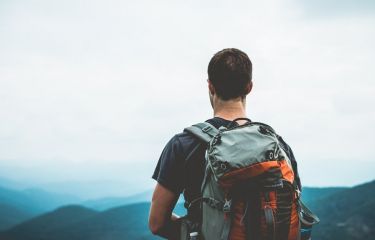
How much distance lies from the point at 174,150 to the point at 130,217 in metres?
77.1

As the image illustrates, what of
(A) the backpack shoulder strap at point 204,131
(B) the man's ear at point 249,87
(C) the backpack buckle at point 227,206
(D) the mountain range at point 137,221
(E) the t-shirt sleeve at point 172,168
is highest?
(B) the man's ear at point 249,87

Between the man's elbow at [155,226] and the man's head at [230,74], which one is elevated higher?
the man's head at [230,74]

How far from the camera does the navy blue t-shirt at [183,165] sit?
2988mm

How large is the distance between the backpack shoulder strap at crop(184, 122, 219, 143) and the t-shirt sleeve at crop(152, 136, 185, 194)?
0.13 meters

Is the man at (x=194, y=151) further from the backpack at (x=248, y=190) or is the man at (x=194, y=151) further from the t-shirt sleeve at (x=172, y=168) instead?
the backpack at (x=248, y=190)

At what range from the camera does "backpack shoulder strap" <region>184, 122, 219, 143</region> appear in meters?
2.95

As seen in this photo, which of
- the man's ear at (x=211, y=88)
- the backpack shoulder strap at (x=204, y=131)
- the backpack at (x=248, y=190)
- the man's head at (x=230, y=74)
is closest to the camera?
the backpack at (x=248, y=190)

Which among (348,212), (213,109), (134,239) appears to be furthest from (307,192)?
(213,109)

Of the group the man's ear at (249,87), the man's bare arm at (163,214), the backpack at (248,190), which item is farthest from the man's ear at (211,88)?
the man's bare arm at (163,214)

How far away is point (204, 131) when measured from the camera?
2992 mm

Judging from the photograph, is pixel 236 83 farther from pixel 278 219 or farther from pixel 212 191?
pixel 278 219

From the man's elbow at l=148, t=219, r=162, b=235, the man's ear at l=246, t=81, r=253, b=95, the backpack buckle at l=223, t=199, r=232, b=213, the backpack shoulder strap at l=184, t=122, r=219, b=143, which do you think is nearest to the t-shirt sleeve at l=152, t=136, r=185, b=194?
the backpack shoulder strap at l=184, t=122, r=219, b=143

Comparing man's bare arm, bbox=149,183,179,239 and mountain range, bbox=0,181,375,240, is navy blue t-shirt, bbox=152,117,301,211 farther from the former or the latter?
mountain range, bbox=0,181,375,240

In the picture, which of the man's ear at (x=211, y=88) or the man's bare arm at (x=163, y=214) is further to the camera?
the man's ear at (x=211, y=88)
